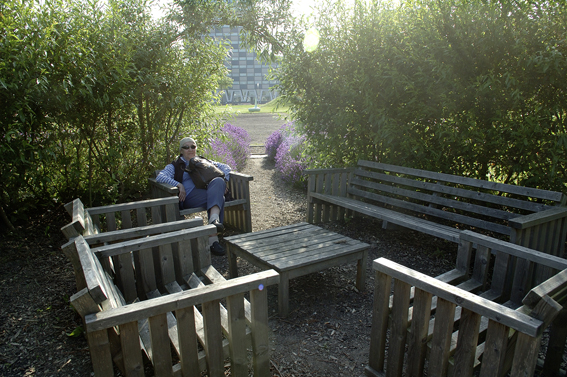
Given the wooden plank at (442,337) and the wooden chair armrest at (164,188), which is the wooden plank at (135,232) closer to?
the wooden chair armrest at (164,188)

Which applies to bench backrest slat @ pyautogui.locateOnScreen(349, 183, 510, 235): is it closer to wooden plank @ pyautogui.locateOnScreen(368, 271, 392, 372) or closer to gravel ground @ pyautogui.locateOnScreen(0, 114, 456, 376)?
gravel ground @ pyautogui.locateOnScreen(0, 114, 456, 376)

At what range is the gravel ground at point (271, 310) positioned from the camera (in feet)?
8.25

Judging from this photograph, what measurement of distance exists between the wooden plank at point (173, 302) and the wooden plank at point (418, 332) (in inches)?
28.6

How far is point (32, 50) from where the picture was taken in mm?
3604

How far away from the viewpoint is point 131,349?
66.1 inches

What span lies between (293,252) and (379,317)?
1.20m

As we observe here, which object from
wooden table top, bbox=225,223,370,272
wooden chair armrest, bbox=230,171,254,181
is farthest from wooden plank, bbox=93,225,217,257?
wooden chair armrest, bbox=230,171,254,181

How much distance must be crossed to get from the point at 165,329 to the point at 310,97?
4602 mm

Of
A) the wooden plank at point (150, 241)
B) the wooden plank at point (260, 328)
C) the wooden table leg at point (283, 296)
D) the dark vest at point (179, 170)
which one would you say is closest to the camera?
the wooden plank at point (260, 328)

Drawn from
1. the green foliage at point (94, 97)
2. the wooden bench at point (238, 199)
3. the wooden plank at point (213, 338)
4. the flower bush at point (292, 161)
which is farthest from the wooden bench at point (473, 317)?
the flower bush at point (292, 161)

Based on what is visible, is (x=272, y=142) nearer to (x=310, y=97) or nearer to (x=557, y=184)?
(x=310, y=97)

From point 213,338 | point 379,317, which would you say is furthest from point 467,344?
point 213,338

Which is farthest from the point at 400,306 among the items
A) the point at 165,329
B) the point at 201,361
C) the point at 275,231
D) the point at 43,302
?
the point at 43,302

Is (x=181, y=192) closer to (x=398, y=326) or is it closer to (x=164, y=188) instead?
(x=164, y=188)
